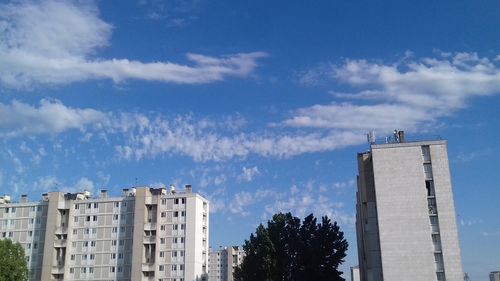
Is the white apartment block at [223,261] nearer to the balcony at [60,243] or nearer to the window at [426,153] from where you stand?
the balcony at [60,243]

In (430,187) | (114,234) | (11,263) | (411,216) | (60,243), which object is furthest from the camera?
(114,234)

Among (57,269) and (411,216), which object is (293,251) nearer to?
(411,216)

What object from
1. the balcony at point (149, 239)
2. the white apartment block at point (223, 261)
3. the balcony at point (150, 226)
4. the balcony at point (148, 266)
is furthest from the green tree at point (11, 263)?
the white apartment block at point (223, 261)

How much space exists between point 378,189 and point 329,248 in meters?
12.4

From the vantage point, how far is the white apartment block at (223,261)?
18662 centimetres

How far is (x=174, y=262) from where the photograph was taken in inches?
3595

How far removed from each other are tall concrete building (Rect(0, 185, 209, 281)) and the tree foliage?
815 inches

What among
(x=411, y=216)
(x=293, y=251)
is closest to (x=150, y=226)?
(x=293, y=251)

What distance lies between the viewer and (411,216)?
60.6 m

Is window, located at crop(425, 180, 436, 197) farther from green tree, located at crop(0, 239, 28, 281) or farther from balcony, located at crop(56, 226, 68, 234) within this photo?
balcony, located at crop(56, 226, 68, 234)

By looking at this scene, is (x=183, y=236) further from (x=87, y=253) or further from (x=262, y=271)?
(x=262, y=271)

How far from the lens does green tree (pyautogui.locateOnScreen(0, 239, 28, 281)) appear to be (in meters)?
68.9

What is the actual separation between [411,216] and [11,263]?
168ft

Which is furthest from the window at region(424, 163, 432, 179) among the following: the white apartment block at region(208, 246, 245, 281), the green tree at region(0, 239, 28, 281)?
the white apartment block at region(208, 246, 245, 281)
